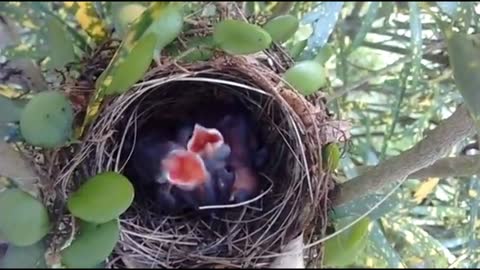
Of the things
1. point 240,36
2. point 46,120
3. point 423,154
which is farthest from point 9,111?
point 423,154

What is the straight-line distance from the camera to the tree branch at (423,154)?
609 millimetres

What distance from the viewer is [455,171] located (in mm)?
654

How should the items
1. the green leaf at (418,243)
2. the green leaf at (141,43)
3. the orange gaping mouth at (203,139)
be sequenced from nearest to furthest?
the green leaf at (141,43) → the orange gaping mouth at (203,139) → the green leaf at (418,243)

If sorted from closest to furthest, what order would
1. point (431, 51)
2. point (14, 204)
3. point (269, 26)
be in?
point (14, 204), point (269, 26), point (431, 51)

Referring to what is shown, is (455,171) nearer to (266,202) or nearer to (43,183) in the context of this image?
(266,202)

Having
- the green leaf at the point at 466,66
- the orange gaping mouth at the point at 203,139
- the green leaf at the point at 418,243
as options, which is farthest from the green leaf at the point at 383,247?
the green leaf at the point at 466,66

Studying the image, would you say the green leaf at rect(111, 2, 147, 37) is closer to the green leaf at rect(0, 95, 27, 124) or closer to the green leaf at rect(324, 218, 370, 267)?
the green leaf at rect(0, 95, 27, 124)

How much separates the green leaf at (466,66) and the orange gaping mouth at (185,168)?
246 millimetres

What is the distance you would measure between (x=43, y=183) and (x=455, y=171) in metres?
0.29

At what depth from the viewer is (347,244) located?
2.10 ft

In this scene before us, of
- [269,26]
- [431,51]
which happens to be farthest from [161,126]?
[431,51]

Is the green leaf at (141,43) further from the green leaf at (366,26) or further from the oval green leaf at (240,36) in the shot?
the green leaf at (366,26)

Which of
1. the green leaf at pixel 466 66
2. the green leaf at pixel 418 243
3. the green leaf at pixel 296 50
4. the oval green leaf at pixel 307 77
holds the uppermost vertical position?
the green leaf at pixel 466 66

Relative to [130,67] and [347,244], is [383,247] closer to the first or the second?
[347,244]
